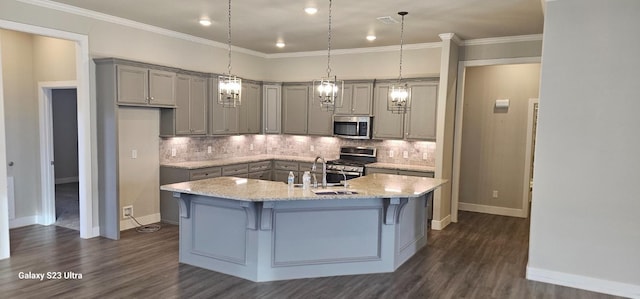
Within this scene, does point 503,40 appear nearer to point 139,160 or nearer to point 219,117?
point 219,117

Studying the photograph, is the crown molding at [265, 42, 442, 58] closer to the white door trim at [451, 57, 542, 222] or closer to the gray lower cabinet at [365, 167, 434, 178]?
the white door trim at [451, 57, 542, 222]

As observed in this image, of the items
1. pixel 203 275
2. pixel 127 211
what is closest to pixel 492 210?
pixel 203 275

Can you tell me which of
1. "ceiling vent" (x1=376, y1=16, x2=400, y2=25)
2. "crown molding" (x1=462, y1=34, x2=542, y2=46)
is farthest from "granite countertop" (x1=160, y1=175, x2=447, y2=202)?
"crown molding" (x1=462, y1=34, x2=542, y2=46)

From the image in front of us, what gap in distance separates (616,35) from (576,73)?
465 millimetres

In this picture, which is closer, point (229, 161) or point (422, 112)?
point (422, 112)

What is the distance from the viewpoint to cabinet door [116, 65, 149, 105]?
5.50 meters

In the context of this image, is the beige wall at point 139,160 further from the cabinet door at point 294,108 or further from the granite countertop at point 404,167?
the granite countertop at point 404,167

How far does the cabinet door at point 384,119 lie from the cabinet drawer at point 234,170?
235 cm

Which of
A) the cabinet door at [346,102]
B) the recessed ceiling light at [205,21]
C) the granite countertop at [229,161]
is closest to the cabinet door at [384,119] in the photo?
the cabinet door at [346,102]

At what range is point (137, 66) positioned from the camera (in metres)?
5.70

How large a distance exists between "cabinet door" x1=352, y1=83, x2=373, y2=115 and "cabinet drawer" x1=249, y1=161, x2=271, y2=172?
6.19 feet

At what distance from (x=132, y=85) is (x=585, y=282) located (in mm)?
5835

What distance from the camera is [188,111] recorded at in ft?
21.6

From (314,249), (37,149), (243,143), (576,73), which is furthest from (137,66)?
(576,73)
